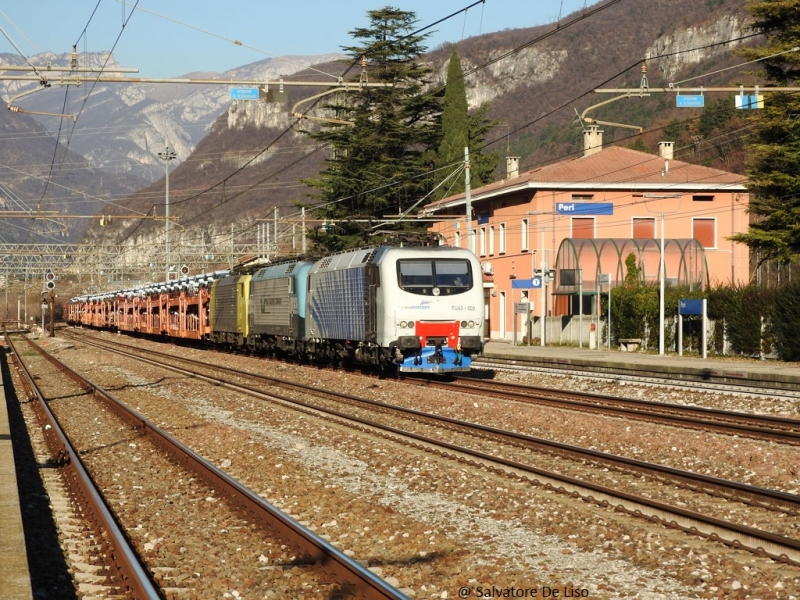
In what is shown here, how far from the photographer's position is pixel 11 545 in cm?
821

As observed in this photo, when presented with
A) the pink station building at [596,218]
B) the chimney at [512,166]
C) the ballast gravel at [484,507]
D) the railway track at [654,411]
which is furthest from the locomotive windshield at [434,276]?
the chimney at [512,166]

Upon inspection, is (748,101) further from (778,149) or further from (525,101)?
(525,101)

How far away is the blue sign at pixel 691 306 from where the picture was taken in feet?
112

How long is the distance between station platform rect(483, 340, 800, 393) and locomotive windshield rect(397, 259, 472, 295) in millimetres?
6495

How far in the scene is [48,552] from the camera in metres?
9.03

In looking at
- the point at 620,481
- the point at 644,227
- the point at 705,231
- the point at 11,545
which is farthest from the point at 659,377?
the point at 705,231

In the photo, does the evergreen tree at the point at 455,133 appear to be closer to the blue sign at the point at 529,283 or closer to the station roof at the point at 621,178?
the station roof at the point at 621,178

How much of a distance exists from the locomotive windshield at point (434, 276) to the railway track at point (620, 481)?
6.32 m

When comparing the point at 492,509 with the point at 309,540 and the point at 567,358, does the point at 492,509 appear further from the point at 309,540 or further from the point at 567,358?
the point at 567,358

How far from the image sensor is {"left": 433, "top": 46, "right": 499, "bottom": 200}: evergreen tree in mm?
66625

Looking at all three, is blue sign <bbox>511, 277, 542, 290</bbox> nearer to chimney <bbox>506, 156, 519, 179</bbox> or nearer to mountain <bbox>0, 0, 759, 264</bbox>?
chimney <bbox>506, 156, 519, 179</bbox>

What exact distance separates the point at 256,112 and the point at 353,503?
189m

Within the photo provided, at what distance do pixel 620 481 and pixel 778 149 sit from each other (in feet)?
93.5

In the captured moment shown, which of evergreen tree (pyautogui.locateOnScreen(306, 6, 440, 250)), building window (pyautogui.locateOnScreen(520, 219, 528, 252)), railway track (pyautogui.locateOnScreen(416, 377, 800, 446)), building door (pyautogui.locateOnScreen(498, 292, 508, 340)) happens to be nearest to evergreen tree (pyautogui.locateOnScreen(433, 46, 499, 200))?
evergreen tree (pyautogui.locateOnScreen(306, 6, 440, 250))
